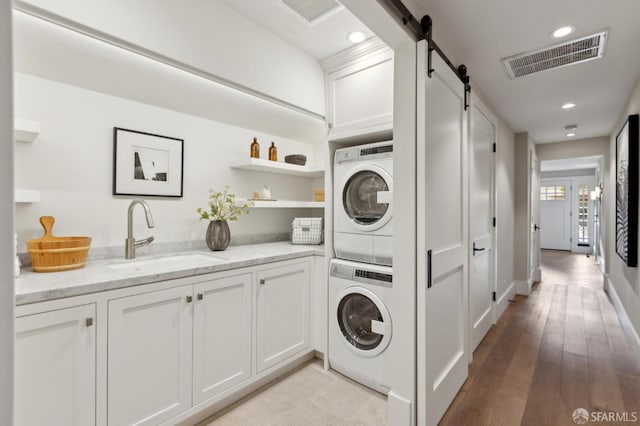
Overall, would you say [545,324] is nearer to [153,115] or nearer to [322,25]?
[322,25]

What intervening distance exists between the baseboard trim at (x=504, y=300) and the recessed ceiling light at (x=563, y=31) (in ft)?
8.97

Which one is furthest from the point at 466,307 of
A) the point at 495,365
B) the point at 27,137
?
the point at 27,137

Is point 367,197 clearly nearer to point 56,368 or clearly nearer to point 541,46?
point 541,46

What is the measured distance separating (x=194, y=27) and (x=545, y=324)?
14.1ft

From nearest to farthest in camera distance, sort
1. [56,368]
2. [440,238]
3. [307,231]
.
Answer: [56,368] < [440,238] < [307,231]

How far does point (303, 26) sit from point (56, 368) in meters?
2.35

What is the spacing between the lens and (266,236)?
3.06 m

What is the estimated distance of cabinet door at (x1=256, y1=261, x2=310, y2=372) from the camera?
2117mm

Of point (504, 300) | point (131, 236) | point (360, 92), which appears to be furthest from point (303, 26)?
point (504, 300)

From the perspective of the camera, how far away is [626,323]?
299 cm

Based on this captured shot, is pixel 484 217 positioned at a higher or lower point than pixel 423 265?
higher

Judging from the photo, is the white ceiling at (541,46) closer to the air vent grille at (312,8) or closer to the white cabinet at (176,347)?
the air vent grille at (312,8)

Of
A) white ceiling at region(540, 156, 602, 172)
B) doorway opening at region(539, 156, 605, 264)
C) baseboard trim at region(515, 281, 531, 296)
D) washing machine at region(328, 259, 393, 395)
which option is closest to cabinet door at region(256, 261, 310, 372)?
washing machine at region(328, 259, 393, 395)

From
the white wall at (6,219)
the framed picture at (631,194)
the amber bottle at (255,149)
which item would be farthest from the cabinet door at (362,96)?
the framed picture at (631,194)
